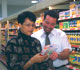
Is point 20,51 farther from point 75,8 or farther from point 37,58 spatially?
point 75,8

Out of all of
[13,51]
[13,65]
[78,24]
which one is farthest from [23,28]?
[78,24]

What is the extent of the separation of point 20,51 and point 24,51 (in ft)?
0.15

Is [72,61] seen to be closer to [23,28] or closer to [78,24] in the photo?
[78,24]

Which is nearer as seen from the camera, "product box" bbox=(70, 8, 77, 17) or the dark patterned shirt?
the dark patterned shirt

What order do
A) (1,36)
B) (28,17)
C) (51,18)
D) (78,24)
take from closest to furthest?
(28,17)
(51,18)
(78,24)
(1,36)

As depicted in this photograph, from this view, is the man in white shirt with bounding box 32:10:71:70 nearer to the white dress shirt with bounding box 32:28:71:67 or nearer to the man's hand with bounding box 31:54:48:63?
the white dress shirt with bounding box 32:28:71:67

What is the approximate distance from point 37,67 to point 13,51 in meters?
0.35

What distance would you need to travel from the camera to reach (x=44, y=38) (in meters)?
2.88

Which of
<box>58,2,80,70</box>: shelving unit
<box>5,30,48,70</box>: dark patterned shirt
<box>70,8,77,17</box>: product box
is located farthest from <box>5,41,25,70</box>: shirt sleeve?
<box>70,8,77,17</box>: product box

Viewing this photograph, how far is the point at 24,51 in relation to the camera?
1.95m

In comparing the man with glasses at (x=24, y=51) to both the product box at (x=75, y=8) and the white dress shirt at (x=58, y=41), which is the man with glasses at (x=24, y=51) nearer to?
the white dress shirt at (x=58, y=41)

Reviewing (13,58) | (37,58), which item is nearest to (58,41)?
(37,58)

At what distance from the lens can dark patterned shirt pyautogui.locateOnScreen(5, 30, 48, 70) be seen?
74.9 inches

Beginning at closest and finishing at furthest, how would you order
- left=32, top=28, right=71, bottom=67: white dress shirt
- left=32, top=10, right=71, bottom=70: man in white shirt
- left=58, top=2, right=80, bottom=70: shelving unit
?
left=32, top=10, right=71, bottom=70: man in white shirt
left=32, top=28, right=71, bottom=67: white dress shirt
left=58, top=2, right=80, bottom=70: shelving unit
